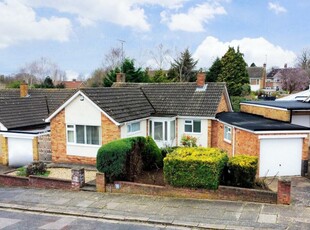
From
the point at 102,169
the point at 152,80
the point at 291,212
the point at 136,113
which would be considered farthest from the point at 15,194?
the point at 152,80

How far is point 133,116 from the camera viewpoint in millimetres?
20703

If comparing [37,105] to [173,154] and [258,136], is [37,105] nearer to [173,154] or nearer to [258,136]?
[173,154]

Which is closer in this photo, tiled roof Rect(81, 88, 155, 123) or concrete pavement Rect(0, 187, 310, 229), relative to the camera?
concrete pavement Rect(0, 187, 310, 229)

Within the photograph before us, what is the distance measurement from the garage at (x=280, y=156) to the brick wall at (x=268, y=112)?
2.94 m

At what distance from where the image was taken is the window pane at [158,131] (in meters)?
23.0

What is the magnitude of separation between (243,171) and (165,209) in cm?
361

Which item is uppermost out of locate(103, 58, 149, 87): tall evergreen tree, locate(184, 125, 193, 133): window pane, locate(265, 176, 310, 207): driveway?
locate(103, 58, 149, 87): tall evergreen tree

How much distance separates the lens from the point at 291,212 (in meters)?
11.6

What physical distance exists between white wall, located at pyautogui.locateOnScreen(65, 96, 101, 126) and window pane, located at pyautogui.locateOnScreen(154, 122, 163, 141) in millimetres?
5165

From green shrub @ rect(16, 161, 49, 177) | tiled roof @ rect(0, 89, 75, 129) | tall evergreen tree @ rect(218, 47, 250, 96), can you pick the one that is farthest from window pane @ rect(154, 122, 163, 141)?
tall evergreen tree @ rect(218, 47, 250, 96)

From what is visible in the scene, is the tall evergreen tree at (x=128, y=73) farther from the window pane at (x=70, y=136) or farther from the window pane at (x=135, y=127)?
the window pane at (x=70, y=136)

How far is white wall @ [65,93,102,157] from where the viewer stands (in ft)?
63.7

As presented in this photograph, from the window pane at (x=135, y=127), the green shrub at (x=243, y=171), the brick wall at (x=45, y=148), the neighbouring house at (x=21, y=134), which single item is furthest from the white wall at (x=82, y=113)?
the green shrub at (x=243, y=171)

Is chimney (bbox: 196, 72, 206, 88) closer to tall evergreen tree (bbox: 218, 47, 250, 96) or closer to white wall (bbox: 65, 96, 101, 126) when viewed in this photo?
white wall (bbox: 65, 96, 101, 126)
